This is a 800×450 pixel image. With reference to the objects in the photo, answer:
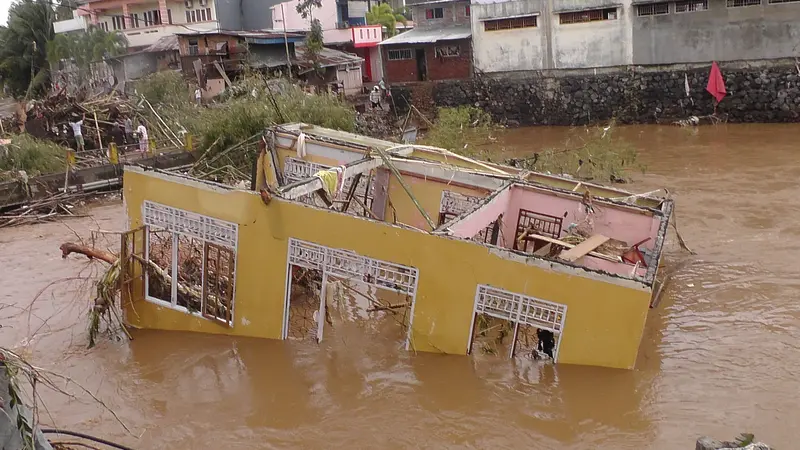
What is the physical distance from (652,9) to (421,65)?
980 cm

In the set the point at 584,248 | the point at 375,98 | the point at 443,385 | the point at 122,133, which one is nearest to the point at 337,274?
the point at 443,385

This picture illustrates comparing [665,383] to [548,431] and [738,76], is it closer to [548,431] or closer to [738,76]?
[548,431]

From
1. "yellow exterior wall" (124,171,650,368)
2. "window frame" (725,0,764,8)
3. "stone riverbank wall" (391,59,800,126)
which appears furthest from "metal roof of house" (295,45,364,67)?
"yellow exterior wall" (124,171,650,368)

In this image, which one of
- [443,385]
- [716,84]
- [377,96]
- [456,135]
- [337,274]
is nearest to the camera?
[443,385]

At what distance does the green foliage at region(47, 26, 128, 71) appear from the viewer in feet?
107

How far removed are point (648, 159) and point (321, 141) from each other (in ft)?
42.1

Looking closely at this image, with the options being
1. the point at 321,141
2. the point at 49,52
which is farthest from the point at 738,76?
the point at 49,52

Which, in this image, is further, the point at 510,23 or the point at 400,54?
the point at 400,54

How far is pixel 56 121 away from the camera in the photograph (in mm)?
20922

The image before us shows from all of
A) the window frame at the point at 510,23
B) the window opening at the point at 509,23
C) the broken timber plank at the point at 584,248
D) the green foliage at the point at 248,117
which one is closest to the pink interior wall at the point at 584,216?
the broken timber plank at the point at 584,248

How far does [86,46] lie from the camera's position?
33281 millimetres

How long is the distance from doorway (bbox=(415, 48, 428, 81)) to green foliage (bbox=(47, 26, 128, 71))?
560 inches

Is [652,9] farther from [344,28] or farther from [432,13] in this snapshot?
[344,28]

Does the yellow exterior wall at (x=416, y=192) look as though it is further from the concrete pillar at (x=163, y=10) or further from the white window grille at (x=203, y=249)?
the concrete pillar at (x=163, y=10)
